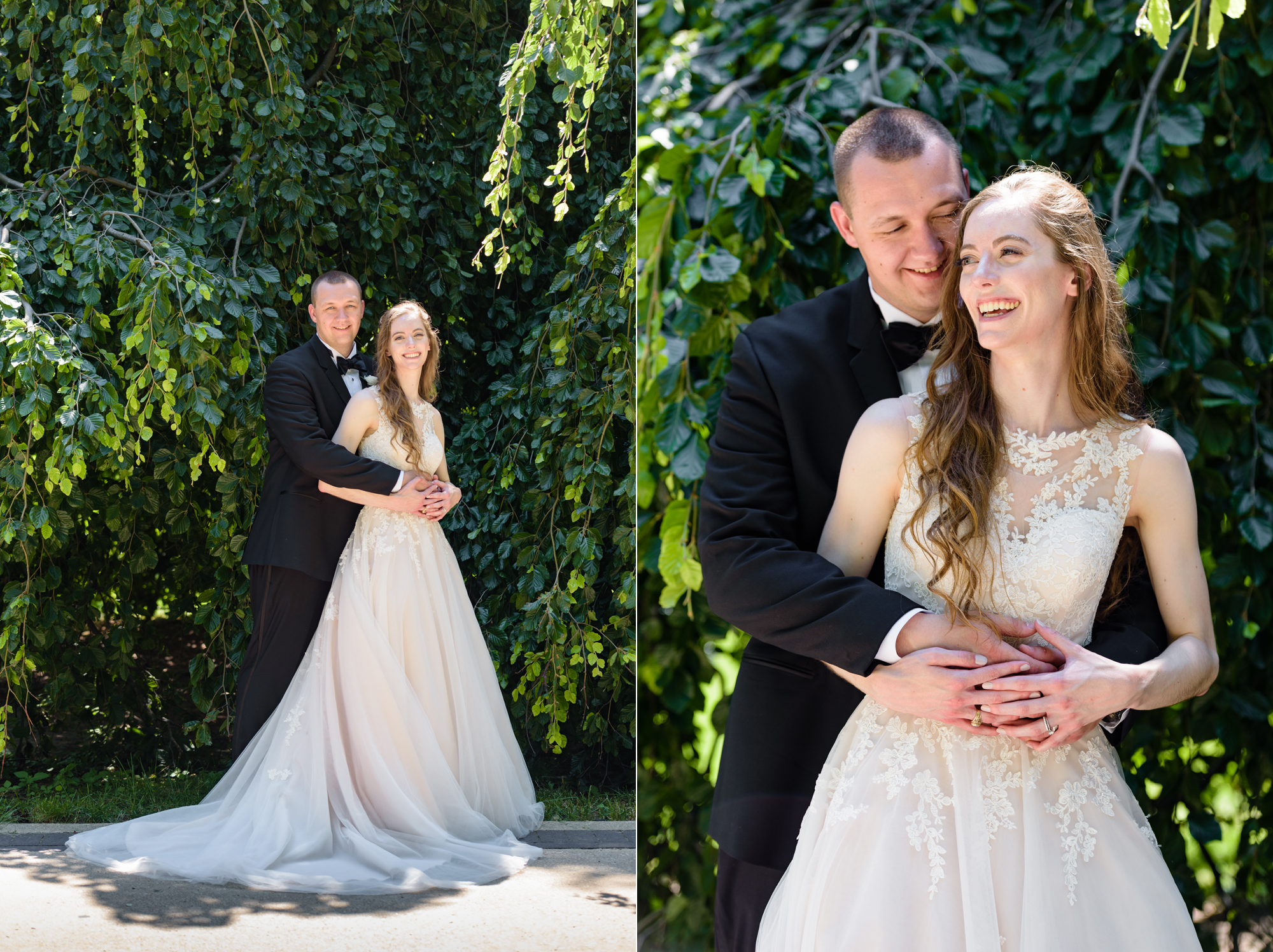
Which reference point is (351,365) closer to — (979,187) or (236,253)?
(236,253)

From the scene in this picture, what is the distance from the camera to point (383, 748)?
158cm

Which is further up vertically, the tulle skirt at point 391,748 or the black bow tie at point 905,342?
the black bow tie at point 905,342

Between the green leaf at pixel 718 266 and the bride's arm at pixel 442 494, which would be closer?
the green leaf at pixel 718 266

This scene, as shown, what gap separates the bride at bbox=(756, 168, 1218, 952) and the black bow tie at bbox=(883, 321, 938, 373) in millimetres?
123

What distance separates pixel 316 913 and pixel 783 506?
949 mm

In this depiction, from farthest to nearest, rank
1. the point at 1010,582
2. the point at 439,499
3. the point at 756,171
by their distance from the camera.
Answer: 1. the point at 439,499
2. the point at 756,171
3. the point at 1010,582

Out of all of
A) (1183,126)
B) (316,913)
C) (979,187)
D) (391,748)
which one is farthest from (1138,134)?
(316,913)

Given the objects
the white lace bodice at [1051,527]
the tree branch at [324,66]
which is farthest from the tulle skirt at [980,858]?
the tree branch at [324,66]

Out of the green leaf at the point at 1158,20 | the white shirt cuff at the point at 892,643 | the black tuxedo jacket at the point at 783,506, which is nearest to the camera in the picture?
the green leaf at the point at 1158,20

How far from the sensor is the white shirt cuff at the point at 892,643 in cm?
93

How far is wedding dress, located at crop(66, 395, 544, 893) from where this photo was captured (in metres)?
1.50

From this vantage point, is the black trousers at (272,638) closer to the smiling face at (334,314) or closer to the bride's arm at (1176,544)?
the smiling face at (334,314)

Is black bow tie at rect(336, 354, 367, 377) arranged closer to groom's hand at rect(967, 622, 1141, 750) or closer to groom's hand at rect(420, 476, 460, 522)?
groom's hand at rect(420, 476, 460, 522)

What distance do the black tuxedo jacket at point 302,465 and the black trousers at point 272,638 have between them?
0.03m
